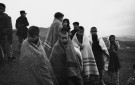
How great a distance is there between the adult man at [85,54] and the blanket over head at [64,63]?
2.20 meters

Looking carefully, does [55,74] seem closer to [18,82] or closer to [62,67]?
[62,67]

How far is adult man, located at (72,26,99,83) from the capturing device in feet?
25.5

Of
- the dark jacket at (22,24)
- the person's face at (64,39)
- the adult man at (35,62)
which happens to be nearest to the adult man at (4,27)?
the dark jacket at (22,24)

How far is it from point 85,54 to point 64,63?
8.09 ft

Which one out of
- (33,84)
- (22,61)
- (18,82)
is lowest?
(18,82)

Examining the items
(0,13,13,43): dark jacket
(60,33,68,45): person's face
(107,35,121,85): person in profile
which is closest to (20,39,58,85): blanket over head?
(60,33,68,45): person's face

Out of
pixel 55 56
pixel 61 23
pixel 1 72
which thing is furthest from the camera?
pixel 1 72

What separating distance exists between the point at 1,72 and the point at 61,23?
2716 millimetres

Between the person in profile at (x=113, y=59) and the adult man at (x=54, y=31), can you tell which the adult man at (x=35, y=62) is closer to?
the adult man at (x=54, y=31)

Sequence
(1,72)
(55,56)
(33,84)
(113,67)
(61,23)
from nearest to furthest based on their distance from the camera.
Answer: (33,84), (55,56), (61,23), (1,72), (113,67)

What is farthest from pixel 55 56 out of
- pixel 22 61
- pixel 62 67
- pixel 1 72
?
pixel 1 72

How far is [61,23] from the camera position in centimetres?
848

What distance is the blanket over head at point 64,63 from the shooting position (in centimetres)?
549

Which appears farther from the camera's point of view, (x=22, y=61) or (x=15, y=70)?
(x=15, y=70)
